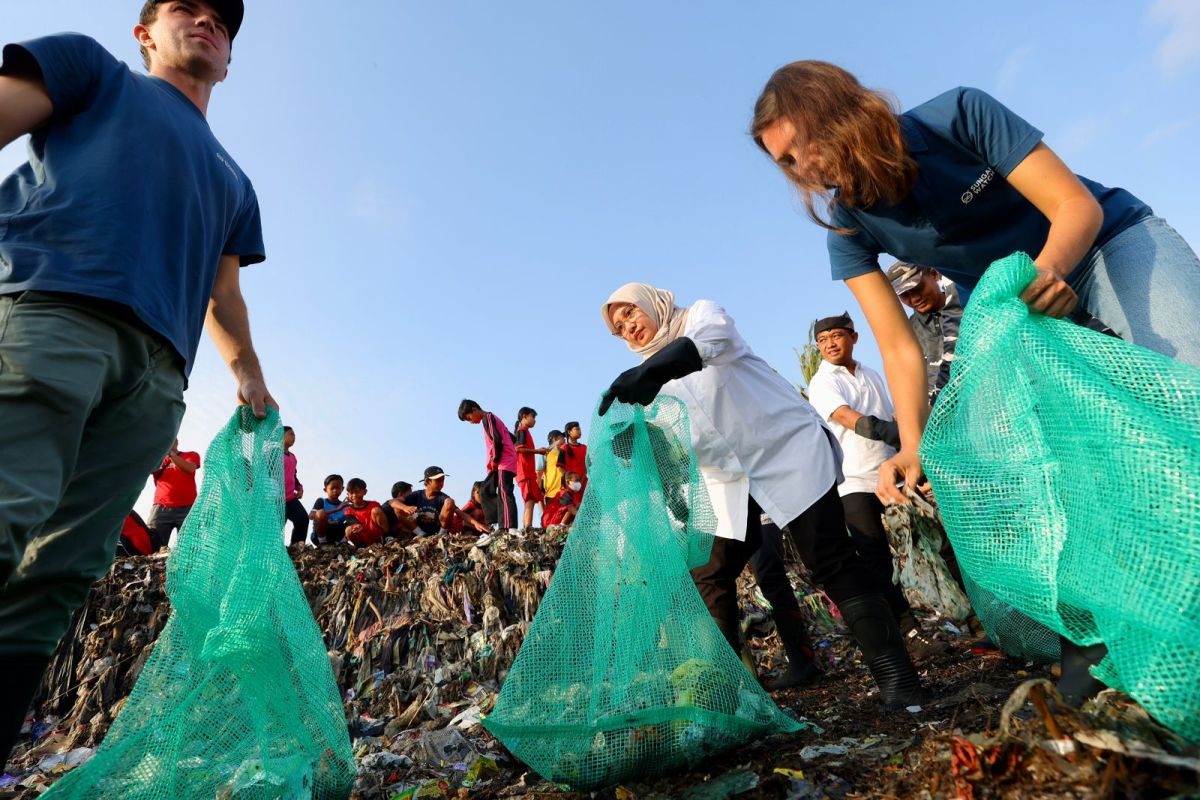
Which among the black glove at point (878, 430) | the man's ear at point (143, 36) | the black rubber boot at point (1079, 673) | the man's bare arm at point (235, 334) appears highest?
the man's ear at point (143, 36)

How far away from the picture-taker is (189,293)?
189 cm

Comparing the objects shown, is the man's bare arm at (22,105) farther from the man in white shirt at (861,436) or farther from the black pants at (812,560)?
the man in white shirt at (861,436)

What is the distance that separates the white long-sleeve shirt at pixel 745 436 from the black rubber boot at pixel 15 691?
202 cm

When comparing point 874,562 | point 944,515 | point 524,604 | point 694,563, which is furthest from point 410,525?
point 944,515

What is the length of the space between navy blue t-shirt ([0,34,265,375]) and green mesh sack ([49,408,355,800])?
1.73 feet

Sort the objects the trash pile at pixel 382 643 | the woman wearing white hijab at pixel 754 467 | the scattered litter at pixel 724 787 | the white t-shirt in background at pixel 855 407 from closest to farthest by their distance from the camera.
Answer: the scattered litter at pixel 724 787, the woman wearing white hijab at pixel 754 467, the trash pile at pixel 382 643, the white t-shirt in background at pixel 855 407

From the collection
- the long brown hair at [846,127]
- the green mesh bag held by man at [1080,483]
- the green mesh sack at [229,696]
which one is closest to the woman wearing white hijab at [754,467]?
the long brown hair at [846,127]

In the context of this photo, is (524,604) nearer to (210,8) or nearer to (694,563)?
(694,563)

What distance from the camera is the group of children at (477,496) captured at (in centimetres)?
792

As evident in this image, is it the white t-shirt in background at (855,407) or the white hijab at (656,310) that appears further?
the white t-shirt in background at (855,407)

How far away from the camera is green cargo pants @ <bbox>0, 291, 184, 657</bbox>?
1.42 meters

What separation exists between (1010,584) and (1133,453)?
0.33 meters

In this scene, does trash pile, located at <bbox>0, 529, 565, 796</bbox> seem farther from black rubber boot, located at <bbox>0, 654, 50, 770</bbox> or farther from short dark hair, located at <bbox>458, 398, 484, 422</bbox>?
short dark hair, located at <bbox>458, 398, 484, 422</bbox>

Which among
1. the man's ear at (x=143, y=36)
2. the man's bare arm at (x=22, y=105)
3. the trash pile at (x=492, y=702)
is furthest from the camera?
the man's ear at (x=143, y=36)
